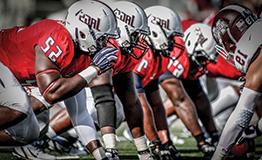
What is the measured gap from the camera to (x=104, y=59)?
527 centimetres

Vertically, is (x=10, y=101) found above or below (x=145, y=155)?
above

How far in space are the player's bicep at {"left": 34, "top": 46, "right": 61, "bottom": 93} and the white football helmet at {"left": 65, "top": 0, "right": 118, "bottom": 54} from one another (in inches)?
10.9

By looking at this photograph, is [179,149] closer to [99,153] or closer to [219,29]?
[99,153]

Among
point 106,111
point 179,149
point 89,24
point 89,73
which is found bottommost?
point 179,149

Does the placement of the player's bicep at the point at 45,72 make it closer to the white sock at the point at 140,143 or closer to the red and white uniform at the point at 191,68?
the white sock at the point at 140,143

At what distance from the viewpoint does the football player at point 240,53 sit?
191 inches

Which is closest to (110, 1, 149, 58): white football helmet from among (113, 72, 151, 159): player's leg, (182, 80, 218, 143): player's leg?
(113, 72, 151, 159): player's leg

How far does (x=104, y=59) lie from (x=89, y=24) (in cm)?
27

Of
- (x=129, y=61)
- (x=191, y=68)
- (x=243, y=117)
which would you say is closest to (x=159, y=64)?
(x=191, y=68)

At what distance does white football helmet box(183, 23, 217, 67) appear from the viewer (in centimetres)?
714

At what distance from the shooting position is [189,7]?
12.9m

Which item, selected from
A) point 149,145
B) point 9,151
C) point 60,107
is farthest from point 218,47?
point 60,107

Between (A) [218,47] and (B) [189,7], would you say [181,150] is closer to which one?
(A) [218,47]

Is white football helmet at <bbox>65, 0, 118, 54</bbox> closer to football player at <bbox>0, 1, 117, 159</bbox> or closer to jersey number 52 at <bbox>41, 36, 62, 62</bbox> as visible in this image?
football player at <bbox>0, 1, 117, 159</bbox>
